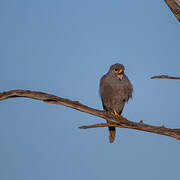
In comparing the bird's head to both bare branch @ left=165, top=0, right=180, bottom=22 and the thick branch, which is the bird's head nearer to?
the thick branch

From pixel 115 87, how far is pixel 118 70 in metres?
0.48

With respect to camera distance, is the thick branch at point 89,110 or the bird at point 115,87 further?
the bird at point 115,87

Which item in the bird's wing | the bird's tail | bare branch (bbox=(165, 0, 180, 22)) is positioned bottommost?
the bird's tail

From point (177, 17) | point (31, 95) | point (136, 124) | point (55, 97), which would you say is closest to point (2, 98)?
point (31, 95)

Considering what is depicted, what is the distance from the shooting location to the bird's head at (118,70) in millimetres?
8734

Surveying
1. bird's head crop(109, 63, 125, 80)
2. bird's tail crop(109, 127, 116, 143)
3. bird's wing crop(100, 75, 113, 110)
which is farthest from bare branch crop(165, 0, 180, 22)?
bird's tail crop(109, 127, 116, 143)

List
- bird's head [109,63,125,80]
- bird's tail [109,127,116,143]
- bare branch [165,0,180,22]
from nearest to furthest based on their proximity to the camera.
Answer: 1. bare branch [165,0,180,22]
2. bird's head [109,63,125,80]
3. bird's tail [109,127,116,143]

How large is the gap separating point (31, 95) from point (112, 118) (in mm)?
1575

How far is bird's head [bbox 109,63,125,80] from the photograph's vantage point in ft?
28.7

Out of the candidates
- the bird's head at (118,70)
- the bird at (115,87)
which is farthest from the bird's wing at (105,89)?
the bird's head at (118,70)

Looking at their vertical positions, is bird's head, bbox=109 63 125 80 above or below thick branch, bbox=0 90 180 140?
above

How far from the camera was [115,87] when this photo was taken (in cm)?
873

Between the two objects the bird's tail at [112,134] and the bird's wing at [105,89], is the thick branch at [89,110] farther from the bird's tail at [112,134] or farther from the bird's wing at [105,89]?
the bird's tail at [112,134]

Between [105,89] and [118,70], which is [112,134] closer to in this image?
[105,89]
